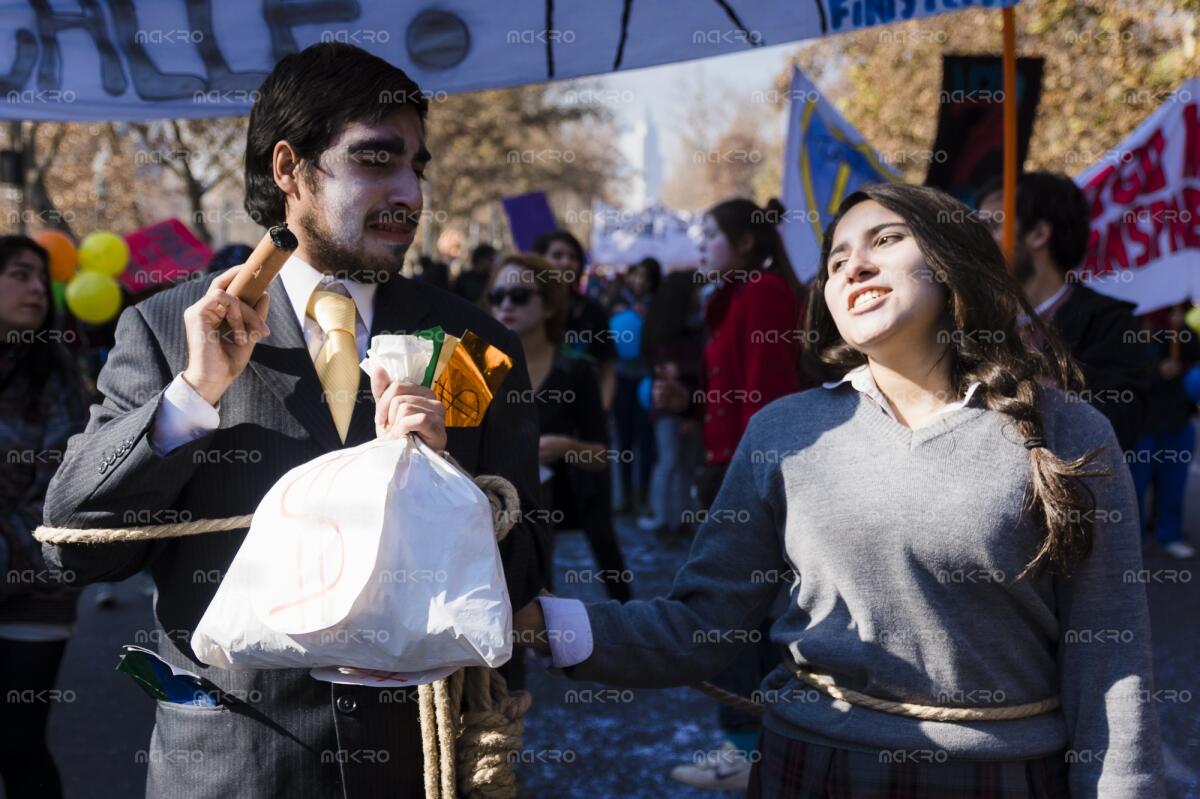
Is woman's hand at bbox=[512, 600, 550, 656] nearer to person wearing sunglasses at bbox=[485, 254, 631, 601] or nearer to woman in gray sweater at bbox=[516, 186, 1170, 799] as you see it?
woman in gray sweater at bbox=[516, 186, 1170, 799]

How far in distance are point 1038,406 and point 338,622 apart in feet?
4.07

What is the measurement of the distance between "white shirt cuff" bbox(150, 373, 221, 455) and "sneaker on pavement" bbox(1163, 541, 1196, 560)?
25.3 ft

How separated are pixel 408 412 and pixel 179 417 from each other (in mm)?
367

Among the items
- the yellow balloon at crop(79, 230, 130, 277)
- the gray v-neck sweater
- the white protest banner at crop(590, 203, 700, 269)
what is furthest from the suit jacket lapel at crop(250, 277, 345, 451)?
the white protest banner at crop(590, 203, 700, 269)

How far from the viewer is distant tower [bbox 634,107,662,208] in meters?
83.8

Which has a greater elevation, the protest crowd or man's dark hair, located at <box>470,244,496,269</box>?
man's dark hair, located at <box>470,244,496,269</box>

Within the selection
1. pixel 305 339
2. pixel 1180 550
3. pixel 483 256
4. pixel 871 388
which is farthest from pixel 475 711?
pixel 483 256

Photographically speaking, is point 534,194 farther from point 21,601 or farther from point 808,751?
point 808,751

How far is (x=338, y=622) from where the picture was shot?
63.1 inches

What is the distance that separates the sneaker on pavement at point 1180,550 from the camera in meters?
8.11

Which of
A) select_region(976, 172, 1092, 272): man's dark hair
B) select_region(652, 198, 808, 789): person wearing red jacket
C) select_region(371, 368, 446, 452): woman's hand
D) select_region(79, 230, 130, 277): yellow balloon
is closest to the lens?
select_region(371, 368, 446, 452): woman's hand

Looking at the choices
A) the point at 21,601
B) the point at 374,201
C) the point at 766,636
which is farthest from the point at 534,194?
the point at 374,201

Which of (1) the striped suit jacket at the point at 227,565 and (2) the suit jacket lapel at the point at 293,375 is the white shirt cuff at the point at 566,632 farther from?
(2) the suit jacket lapel at the point at 293,375

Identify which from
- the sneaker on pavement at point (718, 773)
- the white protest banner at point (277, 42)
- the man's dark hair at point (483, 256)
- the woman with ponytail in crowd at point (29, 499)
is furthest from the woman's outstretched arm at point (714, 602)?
the man's dark hair at point (483, 256)
